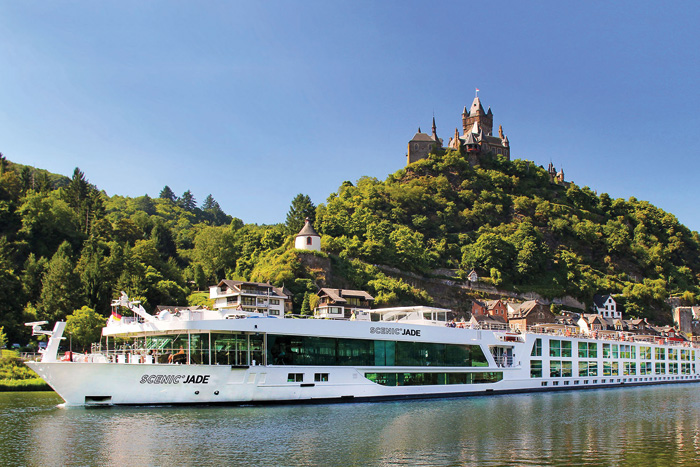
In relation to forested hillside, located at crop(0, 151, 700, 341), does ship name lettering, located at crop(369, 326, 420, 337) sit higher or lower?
lower

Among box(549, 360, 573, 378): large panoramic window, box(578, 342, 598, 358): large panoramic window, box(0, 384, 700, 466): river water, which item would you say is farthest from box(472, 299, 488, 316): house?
box(0, 384, 700, 466): river water

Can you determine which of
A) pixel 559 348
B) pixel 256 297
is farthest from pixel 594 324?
pixel 256 297

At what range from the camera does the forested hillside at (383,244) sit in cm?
7338

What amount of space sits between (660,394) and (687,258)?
8730cm

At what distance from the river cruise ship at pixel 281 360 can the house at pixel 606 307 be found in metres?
54.8

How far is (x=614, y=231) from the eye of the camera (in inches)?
4668

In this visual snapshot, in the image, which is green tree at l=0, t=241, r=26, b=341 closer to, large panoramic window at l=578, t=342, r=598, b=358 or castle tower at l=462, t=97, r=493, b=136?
large panoramic window at l=578, t=342, r=598, b=358

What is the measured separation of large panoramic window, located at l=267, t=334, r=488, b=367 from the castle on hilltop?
3554 inches

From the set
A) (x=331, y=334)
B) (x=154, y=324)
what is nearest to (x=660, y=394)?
(x=331, y=334)

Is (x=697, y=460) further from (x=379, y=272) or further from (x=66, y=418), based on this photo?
(x=379, y=272)

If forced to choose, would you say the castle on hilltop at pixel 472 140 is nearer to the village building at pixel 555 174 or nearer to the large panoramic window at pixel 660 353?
the village building at pixel 555 174

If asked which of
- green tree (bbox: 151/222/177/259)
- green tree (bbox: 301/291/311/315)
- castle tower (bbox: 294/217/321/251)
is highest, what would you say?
green tree (bbox: 151/222/177/259)

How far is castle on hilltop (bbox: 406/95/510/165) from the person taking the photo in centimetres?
13225

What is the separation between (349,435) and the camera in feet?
83.5
